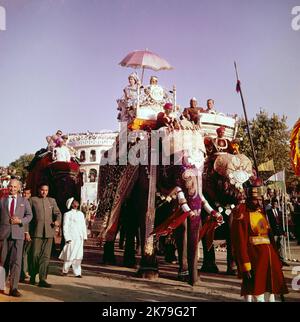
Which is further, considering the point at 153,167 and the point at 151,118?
the point at 151,118

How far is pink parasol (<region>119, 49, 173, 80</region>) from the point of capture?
9486 mm

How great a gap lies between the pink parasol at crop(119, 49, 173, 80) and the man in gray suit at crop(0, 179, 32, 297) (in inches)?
193

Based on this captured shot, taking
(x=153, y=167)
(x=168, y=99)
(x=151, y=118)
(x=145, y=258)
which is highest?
(x=168, y=99)

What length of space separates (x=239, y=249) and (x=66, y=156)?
18.4 feet

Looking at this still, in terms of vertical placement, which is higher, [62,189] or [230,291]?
[62,189]

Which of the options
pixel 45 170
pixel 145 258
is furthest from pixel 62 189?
pixel 145 258

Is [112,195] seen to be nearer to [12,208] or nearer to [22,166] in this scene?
[12,208]

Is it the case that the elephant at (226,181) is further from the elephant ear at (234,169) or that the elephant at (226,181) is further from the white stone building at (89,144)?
the white stone building at (89,144)

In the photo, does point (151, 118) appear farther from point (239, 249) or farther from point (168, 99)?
point (239, 249)

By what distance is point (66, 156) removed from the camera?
30.5ft

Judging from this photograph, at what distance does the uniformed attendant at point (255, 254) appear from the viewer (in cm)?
439

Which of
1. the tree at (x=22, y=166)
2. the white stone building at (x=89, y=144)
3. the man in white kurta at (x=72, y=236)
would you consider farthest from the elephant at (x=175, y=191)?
the tree at (x=22, y=166)

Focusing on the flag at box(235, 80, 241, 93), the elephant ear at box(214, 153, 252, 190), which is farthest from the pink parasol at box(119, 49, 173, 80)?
the elephant ear at box(214, 153, 252, 190)

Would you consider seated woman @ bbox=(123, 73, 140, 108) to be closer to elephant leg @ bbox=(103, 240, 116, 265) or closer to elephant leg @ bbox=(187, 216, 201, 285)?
elephant leg @ bbox=(103, 240, 116, 265)
